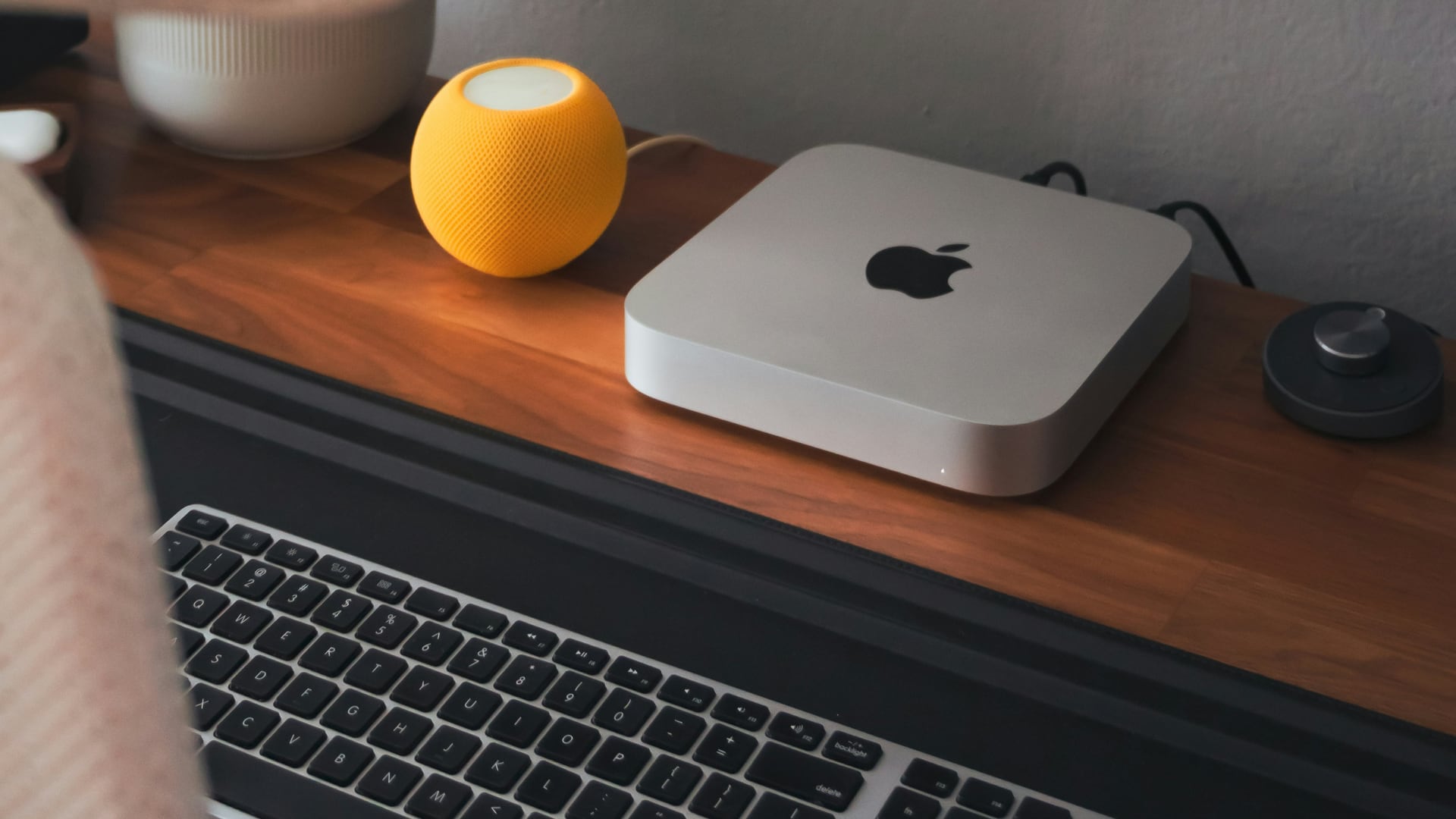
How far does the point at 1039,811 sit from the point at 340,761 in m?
0.23

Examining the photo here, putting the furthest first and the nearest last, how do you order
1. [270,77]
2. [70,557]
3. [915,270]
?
[270,77] < [915,270] < [70,557]

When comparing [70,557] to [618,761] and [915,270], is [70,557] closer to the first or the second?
[618,761]

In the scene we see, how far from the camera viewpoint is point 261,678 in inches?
19.7

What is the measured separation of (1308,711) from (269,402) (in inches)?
18.3

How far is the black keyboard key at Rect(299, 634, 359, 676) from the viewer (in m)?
0.51

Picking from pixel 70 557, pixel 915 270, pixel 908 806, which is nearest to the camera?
pixel 70 557

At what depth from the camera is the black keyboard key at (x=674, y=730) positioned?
0.48 metres

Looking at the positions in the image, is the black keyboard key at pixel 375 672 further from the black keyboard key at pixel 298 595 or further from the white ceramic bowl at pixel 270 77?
the white ceramic bowl at pixel 270 77

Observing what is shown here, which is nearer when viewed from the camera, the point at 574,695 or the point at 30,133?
the point at 574,695

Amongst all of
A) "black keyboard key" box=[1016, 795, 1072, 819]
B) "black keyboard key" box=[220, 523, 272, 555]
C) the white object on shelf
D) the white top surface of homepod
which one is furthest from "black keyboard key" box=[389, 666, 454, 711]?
the white object on shelf

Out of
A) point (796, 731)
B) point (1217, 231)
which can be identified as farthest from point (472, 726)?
point (1217, 231)

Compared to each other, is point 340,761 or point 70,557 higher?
point 70,557

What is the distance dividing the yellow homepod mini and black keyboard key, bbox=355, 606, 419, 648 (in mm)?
235

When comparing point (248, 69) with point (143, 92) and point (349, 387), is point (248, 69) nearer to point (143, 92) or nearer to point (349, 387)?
point (143, 92)
